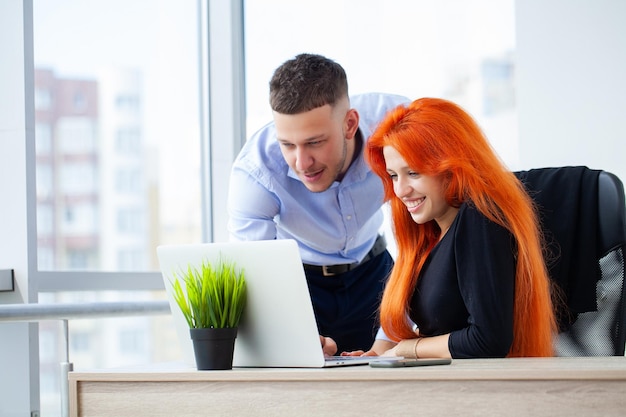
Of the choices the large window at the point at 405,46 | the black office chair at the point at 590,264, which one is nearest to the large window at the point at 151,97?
the large window at the point at 405,46

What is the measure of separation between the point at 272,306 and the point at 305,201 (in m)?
1.06

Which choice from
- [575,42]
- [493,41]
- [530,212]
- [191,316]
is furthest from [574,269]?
[493,41]

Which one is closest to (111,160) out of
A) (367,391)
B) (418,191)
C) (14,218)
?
(14,218)

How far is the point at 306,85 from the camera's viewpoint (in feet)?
7.45

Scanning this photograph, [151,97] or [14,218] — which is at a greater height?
[151,97]

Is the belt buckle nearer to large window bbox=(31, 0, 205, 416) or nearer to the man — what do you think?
the man

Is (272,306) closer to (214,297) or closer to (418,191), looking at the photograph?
(214,297)

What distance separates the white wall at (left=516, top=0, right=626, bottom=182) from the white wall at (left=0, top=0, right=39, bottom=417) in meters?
Result: 1.89

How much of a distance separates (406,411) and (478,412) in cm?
11

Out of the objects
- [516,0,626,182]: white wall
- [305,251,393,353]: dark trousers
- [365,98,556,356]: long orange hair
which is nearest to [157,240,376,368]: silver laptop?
[365,98,556,356]: long orange hair

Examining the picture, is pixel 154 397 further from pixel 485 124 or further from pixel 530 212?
pixel 485 124

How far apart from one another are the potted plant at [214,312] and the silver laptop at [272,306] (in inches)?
1.3

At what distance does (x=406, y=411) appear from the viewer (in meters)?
1.31

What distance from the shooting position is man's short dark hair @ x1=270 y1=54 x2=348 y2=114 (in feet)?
7.34
